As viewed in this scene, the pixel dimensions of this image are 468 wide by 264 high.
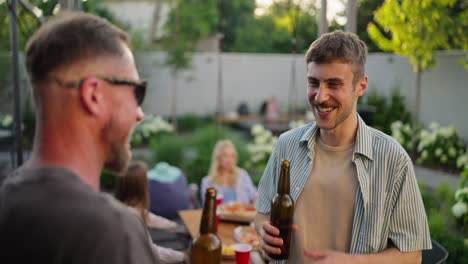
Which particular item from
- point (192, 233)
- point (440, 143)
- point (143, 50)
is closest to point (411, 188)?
point (192, 233)

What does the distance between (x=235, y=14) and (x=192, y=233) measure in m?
20.4

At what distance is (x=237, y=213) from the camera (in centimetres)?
353

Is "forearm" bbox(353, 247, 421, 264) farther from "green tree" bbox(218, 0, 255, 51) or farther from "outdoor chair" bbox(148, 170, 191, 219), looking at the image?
"green tree" bbox(218, 0, 255, 51)

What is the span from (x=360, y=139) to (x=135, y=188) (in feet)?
7.78

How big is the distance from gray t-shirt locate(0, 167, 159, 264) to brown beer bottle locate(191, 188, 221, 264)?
0.63m

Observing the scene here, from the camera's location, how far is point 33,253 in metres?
0.76

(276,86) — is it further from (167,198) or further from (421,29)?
(167,198)

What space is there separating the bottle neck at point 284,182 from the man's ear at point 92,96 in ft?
3.03

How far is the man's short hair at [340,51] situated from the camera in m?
1.66

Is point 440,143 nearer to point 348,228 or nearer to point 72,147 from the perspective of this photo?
point 348,228

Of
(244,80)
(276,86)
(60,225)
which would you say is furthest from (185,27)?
(60,225)

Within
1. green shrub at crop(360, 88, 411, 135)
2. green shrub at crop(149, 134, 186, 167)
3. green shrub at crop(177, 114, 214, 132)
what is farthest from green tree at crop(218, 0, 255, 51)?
green shrub at crop(149, 134, 186, 167)

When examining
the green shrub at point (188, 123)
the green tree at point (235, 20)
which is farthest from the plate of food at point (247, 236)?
the green tree at point (235, 20)

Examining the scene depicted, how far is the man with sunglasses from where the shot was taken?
2.50 feet
